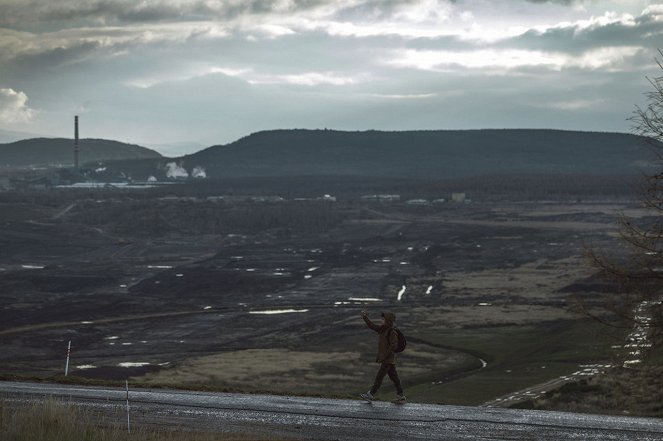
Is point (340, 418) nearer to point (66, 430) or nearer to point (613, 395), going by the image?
point (66, 430)

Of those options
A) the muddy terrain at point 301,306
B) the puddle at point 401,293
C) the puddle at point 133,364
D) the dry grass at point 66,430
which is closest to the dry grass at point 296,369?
the muddy terrain at point 301,306

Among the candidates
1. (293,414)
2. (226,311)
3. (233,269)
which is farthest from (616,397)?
(233,269)

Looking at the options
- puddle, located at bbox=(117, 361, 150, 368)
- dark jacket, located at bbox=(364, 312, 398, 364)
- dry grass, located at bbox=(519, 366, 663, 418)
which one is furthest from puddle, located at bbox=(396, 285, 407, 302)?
dark jacket, located at bbox=(364, 312, 398, 364)

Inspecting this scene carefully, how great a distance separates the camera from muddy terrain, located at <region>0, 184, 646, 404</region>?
5988cm

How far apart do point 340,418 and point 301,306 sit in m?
75.3

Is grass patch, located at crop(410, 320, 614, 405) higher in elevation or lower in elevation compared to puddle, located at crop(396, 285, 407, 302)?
higher

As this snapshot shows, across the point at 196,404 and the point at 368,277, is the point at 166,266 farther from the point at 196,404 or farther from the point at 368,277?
the point at 196,404

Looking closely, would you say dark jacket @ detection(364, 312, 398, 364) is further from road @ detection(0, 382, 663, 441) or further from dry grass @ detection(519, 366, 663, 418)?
dry grass @ detection(519, 366, 663, 418)

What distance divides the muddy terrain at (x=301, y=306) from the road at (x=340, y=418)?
3.07 metres

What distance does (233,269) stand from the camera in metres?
128

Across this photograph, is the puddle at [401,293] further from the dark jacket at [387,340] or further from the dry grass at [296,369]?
the dark jacket at [387,340]

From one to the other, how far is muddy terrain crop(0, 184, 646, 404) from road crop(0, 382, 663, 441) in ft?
10.1

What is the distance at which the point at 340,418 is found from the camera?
72.2 ft

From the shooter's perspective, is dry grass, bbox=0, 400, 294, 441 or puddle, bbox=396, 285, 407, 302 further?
puddle, bbox=396, 285, 407, 302
